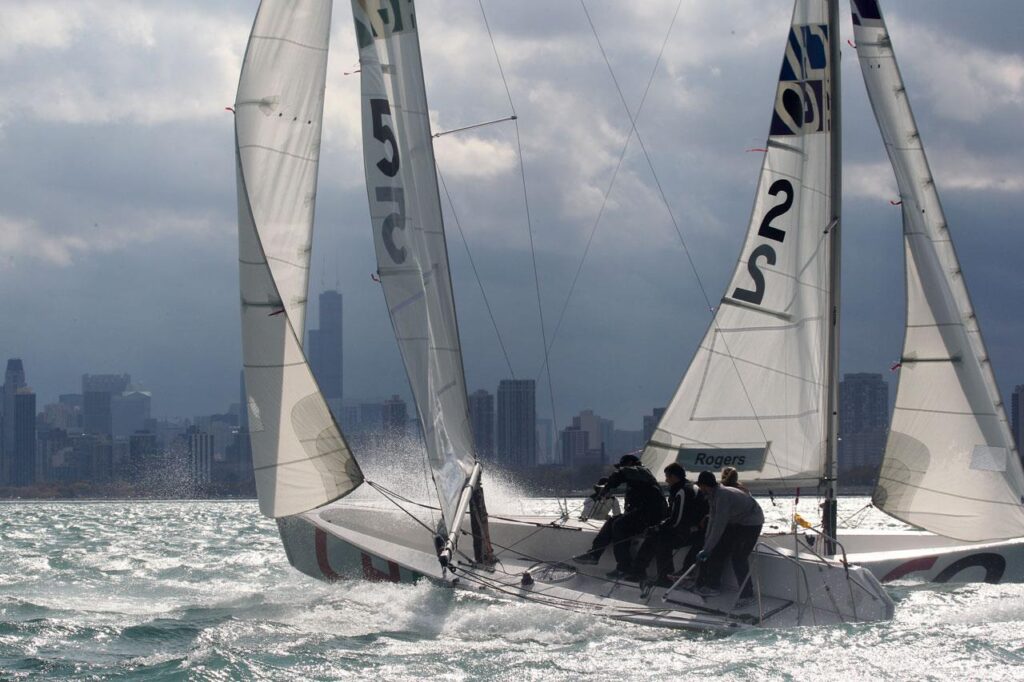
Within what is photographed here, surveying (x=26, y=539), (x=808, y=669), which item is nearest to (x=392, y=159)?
(x=808, y=669)

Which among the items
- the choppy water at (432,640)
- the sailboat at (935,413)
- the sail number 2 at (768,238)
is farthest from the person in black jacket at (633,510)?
the sailboat at (935,413)

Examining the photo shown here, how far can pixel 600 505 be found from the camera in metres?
14.4

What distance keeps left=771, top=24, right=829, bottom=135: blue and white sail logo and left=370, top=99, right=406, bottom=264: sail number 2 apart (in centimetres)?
465

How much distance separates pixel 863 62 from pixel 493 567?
687 cm

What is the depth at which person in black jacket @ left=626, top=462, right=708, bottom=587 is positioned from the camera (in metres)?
11.8

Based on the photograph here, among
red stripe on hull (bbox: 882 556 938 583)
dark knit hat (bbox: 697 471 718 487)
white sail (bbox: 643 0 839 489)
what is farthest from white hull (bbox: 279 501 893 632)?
red stripe on hull (bbox: 882 556 938 583)

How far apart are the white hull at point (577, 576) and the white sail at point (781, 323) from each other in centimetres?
168

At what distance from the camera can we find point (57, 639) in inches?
436

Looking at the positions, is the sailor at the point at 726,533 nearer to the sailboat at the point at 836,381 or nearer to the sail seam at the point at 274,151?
the sailboat at the point at 836,381

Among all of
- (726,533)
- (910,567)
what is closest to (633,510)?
(726,533)

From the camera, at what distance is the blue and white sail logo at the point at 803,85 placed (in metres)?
14.9

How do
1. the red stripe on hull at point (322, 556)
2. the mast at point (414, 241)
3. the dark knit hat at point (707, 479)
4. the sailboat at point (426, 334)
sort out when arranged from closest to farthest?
the dark knit hat at point (707, 479)
the sailboat at point (426, 334)
the mast at point (414, 241)
the red stripe on hull at point (322, 556)

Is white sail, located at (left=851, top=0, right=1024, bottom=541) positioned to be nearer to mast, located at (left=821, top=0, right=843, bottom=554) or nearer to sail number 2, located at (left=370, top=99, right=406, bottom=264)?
mast, located at (left=821, top=0, right=843, bottom=554)

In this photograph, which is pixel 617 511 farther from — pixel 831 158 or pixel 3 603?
pixel 3 603
